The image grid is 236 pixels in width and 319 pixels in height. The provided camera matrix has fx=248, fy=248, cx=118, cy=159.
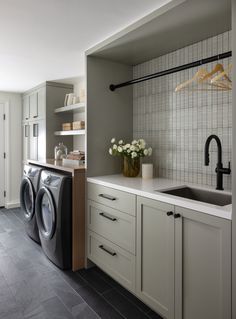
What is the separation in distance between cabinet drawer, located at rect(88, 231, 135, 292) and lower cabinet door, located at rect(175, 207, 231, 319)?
475 millimetres

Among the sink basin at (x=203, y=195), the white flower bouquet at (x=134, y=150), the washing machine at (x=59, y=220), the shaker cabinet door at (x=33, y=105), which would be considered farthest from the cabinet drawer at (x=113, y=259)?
the shaker cabinet door at (x=33, y=105)

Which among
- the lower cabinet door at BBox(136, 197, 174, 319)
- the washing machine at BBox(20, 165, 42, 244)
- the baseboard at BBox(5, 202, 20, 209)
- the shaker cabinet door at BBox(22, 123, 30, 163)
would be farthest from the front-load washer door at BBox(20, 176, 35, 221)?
the lower cabinet door at BBox(136, 197, 174, 319)

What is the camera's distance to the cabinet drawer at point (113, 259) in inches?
76.4

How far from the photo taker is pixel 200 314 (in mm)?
1425

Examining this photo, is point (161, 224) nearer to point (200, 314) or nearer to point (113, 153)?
point (200, 314)

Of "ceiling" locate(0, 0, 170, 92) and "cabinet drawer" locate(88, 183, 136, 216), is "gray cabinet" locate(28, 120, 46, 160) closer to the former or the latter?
"ceiling" locate(0, 0, 170, 92)

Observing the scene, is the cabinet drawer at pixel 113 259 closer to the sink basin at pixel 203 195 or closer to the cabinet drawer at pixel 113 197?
the cabinet drawer at pixel 113 197

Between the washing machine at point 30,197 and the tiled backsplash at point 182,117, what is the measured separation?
1.34 meters

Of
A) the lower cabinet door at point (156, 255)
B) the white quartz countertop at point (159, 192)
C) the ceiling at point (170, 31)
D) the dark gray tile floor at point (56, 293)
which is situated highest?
the ceiling at point (170, 31)

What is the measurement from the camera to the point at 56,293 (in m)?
2.09

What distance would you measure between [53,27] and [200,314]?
2.25m

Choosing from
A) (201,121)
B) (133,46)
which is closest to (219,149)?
(201,121)

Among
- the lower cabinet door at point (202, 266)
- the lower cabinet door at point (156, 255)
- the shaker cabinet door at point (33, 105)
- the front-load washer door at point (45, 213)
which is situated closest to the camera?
the lower cabinet door at point (202, 266)

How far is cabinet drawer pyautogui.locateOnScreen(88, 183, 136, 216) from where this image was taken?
6.24ft
